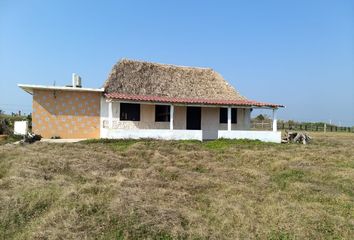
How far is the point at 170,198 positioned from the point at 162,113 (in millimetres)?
13132

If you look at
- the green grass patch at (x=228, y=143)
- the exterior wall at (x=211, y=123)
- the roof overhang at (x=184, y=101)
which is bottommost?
the green grass patch at (x=228, y=143)

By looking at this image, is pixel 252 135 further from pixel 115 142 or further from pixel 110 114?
pixel 110 114

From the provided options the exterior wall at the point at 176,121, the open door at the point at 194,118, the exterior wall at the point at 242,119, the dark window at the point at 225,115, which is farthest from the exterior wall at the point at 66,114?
the exterior wall at the point at 242,119

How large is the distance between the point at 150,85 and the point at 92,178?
12495mm

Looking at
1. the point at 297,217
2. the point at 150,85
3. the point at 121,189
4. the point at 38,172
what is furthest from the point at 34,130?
the point at 297,217

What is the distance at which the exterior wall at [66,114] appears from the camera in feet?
59.3

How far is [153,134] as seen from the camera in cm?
1809

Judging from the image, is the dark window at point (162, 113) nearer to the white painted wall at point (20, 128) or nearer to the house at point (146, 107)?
the house at point (146, 107)

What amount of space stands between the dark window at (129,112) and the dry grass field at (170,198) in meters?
6.62

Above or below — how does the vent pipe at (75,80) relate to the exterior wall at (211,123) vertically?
above

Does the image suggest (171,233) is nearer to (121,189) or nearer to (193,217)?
(193,217)

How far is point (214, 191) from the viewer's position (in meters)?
8.35

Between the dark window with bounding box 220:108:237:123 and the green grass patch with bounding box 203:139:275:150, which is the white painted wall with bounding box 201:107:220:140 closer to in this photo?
the dark window with bounding box 220:108:237:123

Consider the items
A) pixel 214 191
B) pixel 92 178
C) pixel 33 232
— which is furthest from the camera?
pixel 92 178
